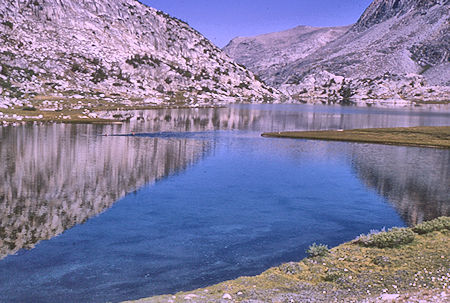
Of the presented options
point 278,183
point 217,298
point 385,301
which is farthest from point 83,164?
point 385,301

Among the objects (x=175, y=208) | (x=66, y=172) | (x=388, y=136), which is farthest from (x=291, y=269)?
(x=388, y=136)

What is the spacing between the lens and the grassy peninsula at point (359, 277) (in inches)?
667

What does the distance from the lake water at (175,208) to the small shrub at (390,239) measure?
3.02 meters

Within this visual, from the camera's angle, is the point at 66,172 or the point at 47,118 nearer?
the point at 66,172

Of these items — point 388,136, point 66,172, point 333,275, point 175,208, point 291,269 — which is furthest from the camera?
point 388,136

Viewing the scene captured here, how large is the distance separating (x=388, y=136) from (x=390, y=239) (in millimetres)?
65501

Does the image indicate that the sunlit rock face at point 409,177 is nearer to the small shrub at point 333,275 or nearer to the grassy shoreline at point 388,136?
the grassy shoreline at point 388,136

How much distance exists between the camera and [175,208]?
3331 centimetres

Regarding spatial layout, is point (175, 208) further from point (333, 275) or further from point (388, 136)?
point (388, 136)

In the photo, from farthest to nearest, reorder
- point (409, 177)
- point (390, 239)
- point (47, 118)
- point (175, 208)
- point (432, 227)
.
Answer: point (47, 118)
point (409, 177)
point (175, 208)
point (432, 227)
point (390, 239)

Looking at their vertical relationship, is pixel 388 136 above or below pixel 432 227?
above

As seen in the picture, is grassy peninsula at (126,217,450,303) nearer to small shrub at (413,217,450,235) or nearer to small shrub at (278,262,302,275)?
small shrub at (278,262,302,275)

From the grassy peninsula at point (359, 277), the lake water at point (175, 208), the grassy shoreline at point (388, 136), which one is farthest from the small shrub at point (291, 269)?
the grassy shoreline at point (388, 136)

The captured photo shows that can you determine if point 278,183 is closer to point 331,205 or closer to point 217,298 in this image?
point 331,205
